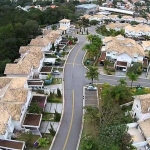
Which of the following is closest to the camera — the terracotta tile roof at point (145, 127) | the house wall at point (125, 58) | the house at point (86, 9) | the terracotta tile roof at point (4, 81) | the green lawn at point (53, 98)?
the terracotta tile roof at point (145, 127)

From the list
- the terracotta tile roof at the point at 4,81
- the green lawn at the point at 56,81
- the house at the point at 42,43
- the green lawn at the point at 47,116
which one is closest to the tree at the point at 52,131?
the green lawn at the point at 47,116

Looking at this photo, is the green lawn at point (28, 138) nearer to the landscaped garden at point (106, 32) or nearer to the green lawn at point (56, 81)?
the green lawn at point (56, 81)

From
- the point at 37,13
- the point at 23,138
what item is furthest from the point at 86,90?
the point at 37,13

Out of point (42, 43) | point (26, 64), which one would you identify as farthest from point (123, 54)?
point (26, 64)

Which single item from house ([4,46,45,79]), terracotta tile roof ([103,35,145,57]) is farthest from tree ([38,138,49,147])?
terracotta tile roof ([103,35,145,57])

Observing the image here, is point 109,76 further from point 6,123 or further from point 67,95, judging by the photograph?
point 6,123

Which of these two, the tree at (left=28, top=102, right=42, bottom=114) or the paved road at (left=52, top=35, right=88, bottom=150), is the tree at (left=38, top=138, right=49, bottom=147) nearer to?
the paved road at (left=52, top=35, right=88, bottom=150)

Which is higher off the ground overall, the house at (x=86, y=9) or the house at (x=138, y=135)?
the house at (x=86, y=9)
